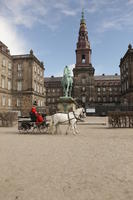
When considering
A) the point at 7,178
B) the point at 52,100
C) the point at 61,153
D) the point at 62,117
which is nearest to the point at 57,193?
the point at 7,178

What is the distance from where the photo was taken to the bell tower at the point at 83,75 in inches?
2886

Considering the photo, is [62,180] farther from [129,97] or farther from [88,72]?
[88,72]

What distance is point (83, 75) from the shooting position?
74.4 meters

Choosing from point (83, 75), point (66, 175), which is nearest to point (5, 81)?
point (83, 75)

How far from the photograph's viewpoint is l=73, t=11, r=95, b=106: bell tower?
73312 mm

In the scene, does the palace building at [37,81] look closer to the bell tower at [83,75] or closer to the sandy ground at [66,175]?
the bell tower at [83,75]

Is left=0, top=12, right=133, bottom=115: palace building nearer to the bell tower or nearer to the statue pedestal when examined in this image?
the bell tower

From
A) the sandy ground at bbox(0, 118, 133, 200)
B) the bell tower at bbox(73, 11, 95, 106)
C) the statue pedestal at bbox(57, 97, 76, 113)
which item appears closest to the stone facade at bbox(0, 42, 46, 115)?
the statue pedestal at bbox(57, 97, 76, 113)

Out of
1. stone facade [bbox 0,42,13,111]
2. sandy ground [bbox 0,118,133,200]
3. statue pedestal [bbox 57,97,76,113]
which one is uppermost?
stone facade [bbox 0,42,13,111]

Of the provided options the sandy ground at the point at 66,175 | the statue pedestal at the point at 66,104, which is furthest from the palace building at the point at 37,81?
the sandy ground at the point at 66,175

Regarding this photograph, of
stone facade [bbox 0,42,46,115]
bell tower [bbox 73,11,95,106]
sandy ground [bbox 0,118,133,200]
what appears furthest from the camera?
bell tower [bbox 73,11,95,106]

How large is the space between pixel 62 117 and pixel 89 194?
8422mm

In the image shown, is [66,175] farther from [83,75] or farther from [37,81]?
[83,75]

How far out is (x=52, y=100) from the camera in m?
93.6
